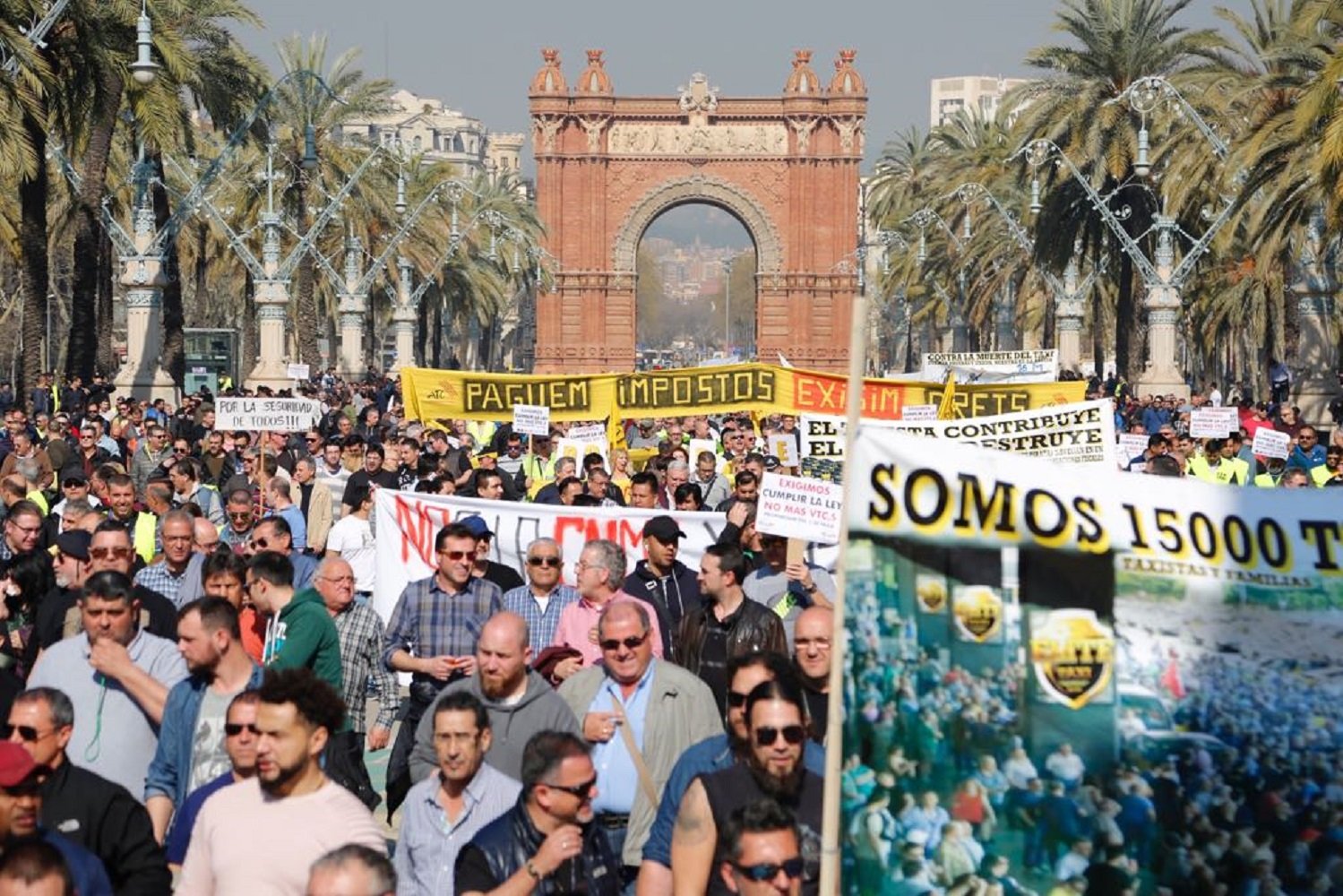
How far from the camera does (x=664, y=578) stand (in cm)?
1024

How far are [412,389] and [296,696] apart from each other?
1226 centimetres

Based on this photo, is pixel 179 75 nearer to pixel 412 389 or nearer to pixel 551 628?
pixel 412 389

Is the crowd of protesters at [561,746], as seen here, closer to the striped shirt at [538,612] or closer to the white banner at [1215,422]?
the striped shirt at [538,612]

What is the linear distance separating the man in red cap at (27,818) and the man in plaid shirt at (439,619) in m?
3.19

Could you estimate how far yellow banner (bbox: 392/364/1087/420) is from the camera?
16719 millimetres

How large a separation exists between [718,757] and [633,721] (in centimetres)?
86

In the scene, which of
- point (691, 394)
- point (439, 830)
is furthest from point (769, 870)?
point (691, 394)

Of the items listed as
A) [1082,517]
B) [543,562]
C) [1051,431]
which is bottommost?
[543,562]

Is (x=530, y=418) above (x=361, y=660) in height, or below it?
above

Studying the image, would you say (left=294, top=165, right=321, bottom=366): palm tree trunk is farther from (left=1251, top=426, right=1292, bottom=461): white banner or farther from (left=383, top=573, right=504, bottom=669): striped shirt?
(left=383, top=573, right=504, bottom=669): striped shirt

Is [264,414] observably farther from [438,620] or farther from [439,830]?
[439,830]

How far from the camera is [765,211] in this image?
83812 mm

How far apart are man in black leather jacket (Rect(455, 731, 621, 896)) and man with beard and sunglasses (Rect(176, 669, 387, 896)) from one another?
271 millimetres

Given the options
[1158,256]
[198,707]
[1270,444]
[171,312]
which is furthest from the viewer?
[171,312]
